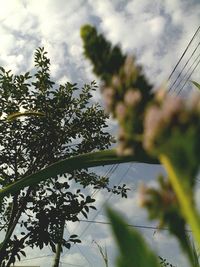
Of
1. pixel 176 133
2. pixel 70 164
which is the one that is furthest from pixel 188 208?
pixel 70 164

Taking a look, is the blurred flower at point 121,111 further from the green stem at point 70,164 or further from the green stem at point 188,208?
the green stem at point 70,164

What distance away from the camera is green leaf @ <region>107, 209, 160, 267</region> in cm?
50

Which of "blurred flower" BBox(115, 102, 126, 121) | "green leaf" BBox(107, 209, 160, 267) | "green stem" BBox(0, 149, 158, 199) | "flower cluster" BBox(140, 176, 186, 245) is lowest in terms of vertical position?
"green leaf" BBox(107, 209, 160, 267)

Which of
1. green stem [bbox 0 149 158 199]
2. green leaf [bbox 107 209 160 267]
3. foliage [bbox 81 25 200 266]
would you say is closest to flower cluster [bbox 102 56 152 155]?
foliage [bbox 81 25 200 266]

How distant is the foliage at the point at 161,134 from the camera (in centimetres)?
46

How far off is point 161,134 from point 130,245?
0.50 ft

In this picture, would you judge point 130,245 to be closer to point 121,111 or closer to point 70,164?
point 121,111

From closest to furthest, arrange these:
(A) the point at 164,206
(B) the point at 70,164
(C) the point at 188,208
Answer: (C) the point at 188,208, (A) the point at 164,206, (B) the point at 70,164

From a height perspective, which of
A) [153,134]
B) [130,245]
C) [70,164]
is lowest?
[130,245]

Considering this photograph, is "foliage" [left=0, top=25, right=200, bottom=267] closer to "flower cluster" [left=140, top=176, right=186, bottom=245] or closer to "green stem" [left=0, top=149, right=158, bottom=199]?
"flower cluster" [left=140, top=176, right=186, bottom=245]

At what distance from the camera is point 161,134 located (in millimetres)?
481

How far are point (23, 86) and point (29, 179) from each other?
653 centimetres

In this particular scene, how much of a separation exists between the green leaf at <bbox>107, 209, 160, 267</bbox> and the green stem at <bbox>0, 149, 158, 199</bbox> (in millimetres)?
648

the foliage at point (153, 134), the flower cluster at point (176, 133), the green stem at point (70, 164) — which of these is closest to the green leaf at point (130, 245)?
the foliage at point (153, 134)
